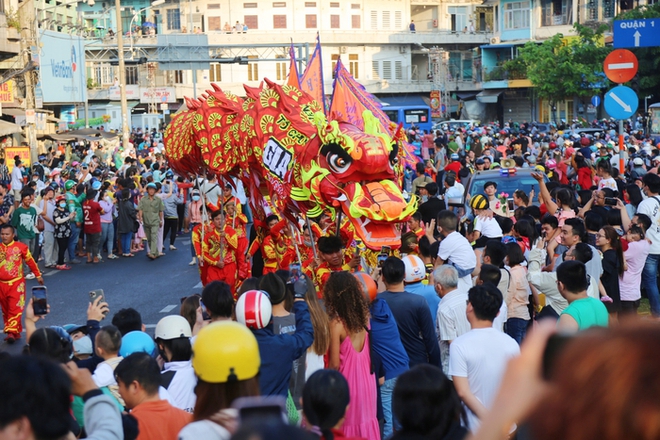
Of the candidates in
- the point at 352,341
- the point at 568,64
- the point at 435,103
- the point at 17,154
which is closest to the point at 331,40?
the point at 435,103

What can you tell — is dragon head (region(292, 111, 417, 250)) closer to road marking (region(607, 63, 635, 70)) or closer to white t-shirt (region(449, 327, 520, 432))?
white t-shirt (region(449, 327, 520, 432))

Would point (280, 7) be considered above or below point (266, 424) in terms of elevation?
above

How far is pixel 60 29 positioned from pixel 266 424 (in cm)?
5363

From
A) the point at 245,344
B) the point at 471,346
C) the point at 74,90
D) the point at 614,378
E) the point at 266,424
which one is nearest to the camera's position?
the point at 614,378

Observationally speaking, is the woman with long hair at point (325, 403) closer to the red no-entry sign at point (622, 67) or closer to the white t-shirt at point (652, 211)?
the white t-shirt at point (652, 211)

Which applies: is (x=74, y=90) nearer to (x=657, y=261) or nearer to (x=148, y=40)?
(x=148, y=40)

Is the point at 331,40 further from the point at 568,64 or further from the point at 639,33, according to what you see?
the point at 639,33

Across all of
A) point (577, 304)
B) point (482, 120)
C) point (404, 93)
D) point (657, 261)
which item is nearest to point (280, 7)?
point (404, 93)

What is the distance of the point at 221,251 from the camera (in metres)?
11.2

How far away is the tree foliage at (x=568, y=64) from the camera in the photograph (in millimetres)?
44344

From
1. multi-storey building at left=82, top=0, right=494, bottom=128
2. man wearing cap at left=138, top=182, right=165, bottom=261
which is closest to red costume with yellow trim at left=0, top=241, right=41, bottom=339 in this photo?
man wearing cap at left=138, top=182, right=165, bottom=261

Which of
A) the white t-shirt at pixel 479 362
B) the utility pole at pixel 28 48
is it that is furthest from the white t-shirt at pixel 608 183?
the utility pole at pixel 28 48

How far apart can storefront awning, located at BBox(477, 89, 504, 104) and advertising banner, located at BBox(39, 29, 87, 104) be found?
2749 cm

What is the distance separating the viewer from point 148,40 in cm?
6281
